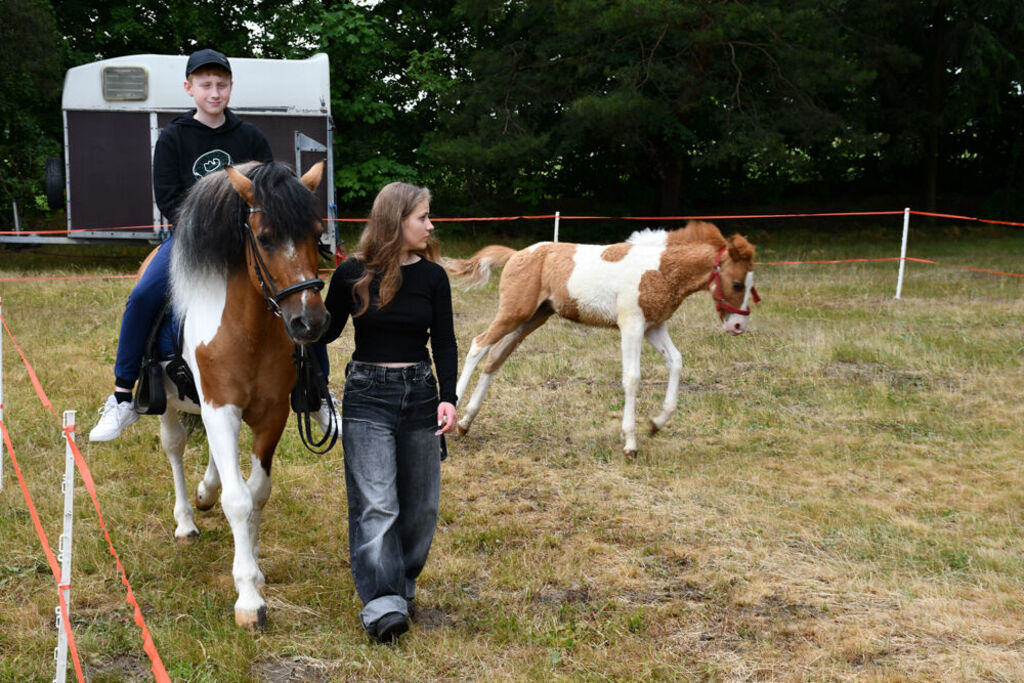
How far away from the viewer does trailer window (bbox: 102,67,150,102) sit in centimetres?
1411

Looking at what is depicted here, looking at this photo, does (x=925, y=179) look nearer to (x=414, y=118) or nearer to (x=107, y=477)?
(x=414, y=118)

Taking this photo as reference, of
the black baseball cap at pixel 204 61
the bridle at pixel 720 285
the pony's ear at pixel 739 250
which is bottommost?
the bridle at pixel 720 285

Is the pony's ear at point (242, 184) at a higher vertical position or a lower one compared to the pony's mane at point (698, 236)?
higher

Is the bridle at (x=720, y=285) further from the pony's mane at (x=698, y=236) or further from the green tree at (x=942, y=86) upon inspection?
the green tree at (x=942, y=86)

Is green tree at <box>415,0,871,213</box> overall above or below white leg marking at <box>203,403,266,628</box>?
above

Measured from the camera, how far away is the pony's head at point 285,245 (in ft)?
10.5

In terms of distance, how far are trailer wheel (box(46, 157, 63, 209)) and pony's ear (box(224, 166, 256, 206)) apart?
13.4 m

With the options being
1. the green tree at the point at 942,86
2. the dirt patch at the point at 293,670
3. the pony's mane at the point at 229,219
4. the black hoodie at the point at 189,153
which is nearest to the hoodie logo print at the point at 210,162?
the black hoodie at the point at 189,153

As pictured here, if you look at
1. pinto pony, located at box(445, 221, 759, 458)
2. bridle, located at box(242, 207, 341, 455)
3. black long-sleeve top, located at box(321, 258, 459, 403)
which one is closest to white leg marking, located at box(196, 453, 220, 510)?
bridle, located at box(242, 207, 341, 455)

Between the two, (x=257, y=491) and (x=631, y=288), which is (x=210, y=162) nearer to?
(x=257, y=491)

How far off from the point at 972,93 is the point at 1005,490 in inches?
838

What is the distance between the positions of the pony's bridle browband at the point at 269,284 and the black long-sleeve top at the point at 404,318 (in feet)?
0.89

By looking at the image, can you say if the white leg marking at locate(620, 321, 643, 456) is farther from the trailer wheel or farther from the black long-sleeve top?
the trailer wheel

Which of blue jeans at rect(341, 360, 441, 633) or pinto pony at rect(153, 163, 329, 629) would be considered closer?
pinto pony at rect(153, 163, 329, 629)
